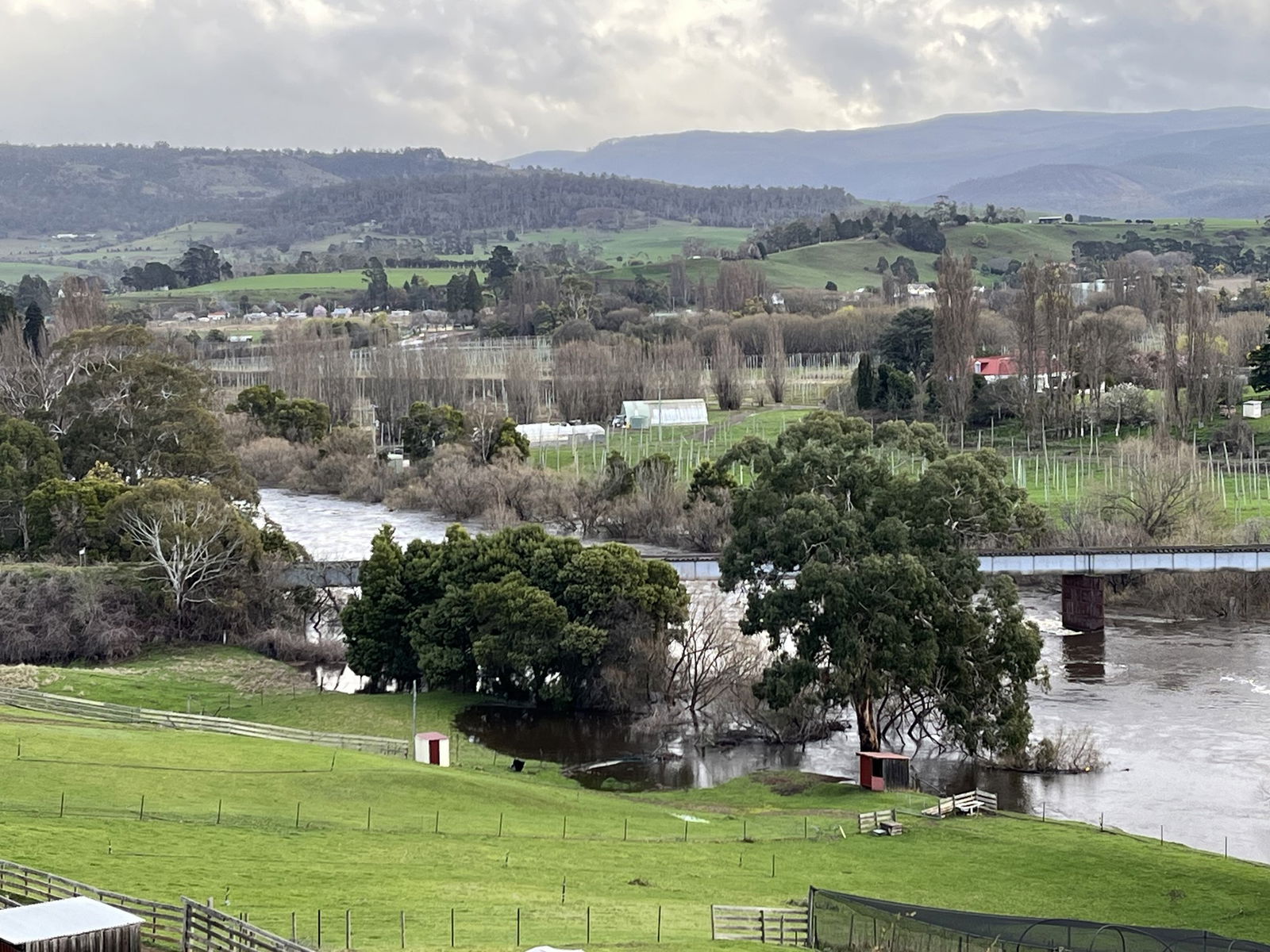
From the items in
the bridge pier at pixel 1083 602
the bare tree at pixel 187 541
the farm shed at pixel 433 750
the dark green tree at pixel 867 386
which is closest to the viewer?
the farm shed at pixel 433 750

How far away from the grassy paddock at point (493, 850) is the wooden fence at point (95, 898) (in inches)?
88.6

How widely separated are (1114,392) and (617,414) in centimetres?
4044

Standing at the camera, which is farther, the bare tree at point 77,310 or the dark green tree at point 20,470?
the bare tree at point 77,310

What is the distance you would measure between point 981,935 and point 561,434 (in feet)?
324

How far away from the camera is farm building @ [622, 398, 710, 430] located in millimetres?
131000

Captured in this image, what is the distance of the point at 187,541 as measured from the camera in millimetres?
67188

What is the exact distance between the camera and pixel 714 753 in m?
→ 54.4

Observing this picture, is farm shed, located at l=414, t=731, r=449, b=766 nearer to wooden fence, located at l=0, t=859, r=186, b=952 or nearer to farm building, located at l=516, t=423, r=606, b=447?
wooden fence, located at l=0, t=859, r=186, b=952

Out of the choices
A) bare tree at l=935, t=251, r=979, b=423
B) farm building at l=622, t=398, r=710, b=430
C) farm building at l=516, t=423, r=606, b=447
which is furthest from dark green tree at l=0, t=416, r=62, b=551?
bare tree at l=935, t=251, r=979, b=423

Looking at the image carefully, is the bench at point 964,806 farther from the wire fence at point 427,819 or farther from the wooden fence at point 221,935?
the wooden fence at point 221,935

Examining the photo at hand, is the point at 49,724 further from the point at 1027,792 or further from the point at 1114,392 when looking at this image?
the point at 1114,392

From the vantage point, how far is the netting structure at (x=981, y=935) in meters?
28.0

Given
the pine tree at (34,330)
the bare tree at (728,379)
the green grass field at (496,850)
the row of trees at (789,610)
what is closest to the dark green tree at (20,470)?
the row of trees at (789,610)

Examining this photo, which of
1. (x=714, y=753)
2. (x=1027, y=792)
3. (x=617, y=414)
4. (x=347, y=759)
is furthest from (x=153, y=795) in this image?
(x=617, y=414)
